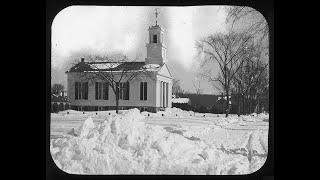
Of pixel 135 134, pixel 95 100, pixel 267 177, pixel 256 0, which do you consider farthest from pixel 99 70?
pixel 267 177

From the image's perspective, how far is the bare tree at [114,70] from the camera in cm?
339

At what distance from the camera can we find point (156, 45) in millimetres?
3385

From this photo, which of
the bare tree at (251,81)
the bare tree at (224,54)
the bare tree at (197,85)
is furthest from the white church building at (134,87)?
the bare tree at (251,81)

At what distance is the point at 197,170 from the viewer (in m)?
3.38

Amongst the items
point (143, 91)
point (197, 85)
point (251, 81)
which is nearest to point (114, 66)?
point (143, 91)

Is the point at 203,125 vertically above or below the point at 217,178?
above

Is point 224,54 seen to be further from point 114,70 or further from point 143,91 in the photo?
point 114,70

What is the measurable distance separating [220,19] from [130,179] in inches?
59.0

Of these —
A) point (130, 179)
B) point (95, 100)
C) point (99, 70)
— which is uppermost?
point (99, 70)

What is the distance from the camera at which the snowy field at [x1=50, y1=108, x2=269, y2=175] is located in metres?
3.37

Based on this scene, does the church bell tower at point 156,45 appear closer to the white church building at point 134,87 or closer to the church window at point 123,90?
the white church building at point 134,87

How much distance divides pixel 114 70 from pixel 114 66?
0.12ft
